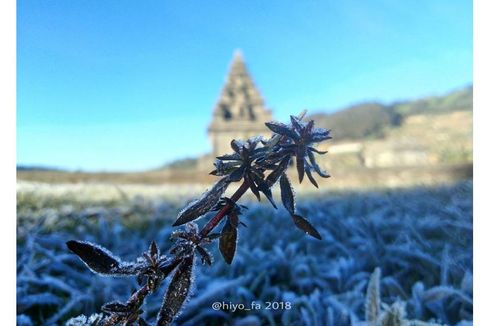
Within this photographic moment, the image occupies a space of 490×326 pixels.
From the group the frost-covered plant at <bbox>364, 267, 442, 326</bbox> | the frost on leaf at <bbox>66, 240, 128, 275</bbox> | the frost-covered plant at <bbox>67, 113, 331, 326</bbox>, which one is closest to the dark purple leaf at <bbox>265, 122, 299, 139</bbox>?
the frost-covered plant at <bbox>67, 113, 331, 326</bbox>

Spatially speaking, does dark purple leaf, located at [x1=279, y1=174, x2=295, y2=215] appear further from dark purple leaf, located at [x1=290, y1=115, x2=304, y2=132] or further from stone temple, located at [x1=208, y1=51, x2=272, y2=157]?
stone temple, located at [x1=208, y1=51, x2=272, y2=157]

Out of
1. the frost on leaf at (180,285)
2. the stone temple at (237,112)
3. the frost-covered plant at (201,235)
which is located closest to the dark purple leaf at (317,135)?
the frost-covered plant at (201,235)

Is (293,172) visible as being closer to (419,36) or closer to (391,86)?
(391,86)

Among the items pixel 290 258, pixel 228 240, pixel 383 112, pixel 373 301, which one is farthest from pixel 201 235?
pixel 383 112

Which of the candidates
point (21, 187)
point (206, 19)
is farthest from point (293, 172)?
point (21, 187)

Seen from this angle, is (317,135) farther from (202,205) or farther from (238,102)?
(238,102)

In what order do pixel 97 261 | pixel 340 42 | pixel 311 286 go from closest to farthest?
1. pixel 97 261
2. pixel 311 286
3. pixel 340 42
